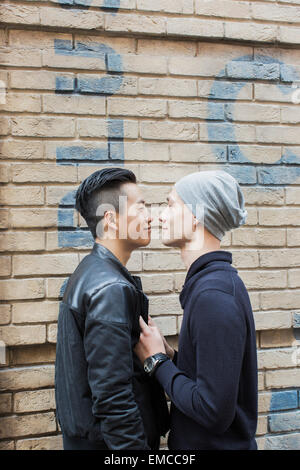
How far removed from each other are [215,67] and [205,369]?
1970mm

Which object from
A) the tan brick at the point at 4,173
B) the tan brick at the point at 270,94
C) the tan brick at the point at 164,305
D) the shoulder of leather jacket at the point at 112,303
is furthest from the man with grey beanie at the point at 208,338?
the tan brick at the point at 270,94

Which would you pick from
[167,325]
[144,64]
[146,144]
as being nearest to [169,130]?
[146,144]

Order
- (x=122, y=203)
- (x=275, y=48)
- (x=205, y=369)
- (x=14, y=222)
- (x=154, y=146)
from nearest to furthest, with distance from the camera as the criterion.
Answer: (x=205, y=369) < (x=122, y=203) < (x=14, y=222) < (x=154, y=146) < (x=275, y=48)

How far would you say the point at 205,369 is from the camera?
5.19ft

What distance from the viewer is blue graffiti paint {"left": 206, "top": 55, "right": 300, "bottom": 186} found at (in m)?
2.73

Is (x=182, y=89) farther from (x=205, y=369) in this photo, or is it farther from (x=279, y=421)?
(x=279, y=421)

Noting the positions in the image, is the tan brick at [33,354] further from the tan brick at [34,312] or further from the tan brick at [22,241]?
the tan brick at [22,241]

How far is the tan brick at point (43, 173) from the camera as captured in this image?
8.10 ft

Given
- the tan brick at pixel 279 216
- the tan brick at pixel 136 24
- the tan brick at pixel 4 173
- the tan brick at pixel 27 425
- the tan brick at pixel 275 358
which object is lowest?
the tan brick at pixel 27 425

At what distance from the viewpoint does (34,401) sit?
2.47m

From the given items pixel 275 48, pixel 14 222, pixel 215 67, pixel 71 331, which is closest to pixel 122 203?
pixel 71 331

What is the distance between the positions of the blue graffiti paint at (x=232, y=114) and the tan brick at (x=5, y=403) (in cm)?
191

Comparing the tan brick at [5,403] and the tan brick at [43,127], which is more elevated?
the tan brick at [43,127]

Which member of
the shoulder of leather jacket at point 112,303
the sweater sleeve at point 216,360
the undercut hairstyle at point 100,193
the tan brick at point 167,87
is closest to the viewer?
the sweater sleeve at point 216,360
